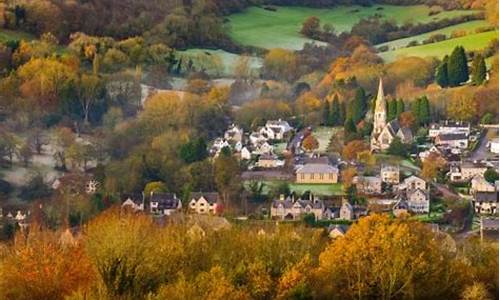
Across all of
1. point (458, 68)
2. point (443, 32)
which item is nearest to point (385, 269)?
point (458, 68)

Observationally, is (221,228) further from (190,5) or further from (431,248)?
(190,5)

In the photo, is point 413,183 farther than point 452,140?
No

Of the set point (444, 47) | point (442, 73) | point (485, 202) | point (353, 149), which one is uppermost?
point (444, 47)

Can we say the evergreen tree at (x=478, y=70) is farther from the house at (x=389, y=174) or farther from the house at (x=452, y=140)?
the house at (x=389, y=174)

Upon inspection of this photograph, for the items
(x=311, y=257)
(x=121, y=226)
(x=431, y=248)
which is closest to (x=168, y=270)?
(x=121, y=226)

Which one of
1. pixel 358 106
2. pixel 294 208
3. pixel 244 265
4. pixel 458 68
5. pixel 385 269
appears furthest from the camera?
pixel 358 106

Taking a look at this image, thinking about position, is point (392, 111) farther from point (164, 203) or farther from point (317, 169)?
point (164, 203)

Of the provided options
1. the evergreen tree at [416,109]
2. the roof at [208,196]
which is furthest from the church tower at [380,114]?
the roof at [208,196]
